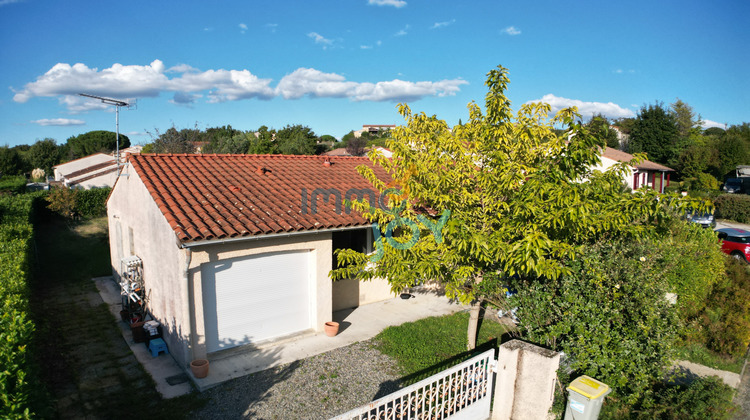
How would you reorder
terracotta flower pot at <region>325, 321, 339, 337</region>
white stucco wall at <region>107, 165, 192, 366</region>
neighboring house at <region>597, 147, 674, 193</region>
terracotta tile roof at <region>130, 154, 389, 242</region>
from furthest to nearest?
neighboring house at <region>597, 147, 674, 193</region>
terracotta flower pot at <region>325, 321, 339, 337</region>
terracotta tile roof at <region>130, 154, 389, 242</region>
white stucco wall at <region>107, 165, 192, 366</region>

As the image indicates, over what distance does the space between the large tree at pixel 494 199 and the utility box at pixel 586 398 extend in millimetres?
1564

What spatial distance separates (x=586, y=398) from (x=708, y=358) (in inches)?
234

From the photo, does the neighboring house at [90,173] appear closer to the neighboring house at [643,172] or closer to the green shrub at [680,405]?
the green shrub at [680,405]

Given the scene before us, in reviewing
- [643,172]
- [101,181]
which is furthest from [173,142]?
[643,172]

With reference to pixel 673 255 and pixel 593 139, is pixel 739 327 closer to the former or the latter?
pixel 673 255

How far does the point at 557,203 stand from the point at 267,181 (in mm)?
7721

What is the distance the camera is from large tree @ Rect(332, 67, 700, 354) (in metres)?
6.45

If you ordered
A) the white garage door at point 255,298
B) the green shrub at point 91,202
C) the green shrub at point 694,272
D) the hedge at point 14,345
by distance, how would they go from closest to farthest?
the hedge at point 14,345 < the white garage door at point 255,298 < the green shrub at point 694,272 < the green shrub at point 91,202

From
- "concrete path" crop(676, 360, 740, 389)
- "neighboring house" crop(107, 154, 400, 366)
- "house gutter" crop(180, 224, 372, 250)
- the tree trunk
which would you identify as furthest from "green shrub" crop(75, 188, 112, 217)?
"concrete path" crop(676, 360, 740, 389)

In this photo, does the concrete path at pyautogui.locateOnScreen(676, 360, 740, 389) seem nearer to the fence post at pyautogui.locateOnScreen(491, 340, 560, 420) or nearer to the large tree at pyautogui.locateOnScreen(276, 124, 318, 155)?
the fence post at pyautogui.locateOnScreen(491, 340, 560, 420)

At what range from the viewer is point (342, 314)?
1169cm

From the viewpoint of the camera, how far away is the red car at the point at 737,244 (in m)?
18.7

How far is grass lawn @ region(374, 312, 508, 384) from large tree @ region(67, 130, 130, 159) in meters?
93.6

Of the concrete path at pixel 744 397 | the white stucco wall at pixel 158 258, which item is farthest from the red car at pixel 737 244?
the white stucco wall at pixel 158 258
